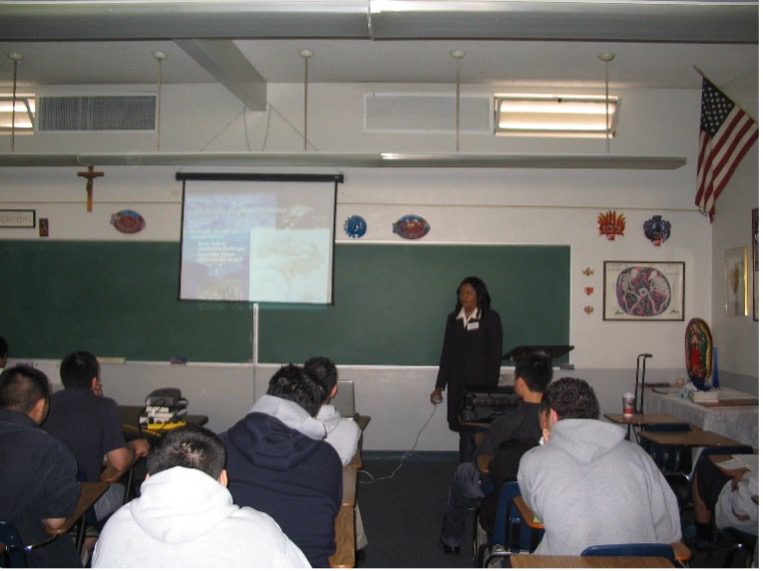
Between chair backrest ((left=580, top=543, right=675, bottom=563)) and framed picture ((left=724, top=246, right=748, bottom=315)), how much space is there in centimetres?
418

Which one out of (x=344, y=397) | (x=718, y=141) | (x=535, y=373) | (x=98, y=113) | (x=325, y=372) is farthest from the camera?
(x=98, y=113)

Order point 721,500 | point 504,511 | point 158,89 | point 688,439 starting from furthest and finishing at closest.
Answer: point 158,89, point 688,439, point 721,500, point 504,511

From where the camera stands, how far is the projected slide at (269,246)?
620 centimetres

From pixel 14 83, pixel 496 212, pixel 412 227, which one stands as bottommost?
pixel 412 227

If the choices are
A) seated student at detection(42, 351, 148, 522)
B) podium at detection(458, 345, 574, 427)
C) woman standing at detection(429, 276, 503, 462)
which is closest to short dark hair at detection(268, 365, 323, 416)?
seated student at detection(42, 351, 148, 522)

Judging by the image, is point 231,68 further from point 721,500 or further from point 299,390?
point 721,500

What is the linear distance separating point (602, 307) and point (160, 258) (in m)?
4.18

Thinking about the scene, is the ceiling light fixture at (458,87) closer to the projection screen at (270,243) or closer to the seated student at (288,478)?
the projection screen at (270,243)

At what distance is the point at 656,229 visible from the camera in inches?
244

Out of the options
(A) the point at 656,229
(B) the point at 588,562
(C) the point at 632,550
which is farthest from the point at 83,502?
(A) the point at 656,229

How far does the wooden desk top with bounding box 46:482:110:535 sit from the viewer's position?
8.77ft

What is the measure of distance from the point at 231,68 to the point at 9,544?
3828 mm

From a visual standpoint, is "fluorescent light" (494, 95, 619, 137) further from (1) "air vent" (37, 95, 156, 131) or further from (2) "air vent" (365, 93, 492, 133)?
(1) "air vent" (37, 95, 156, 131)

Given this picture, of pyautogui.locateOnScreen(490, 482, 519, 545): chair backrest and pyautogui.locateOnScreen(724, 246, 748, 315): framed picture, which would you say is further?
pyautogui.locateOnScreen(724, 246, 748, 315): framed picture
